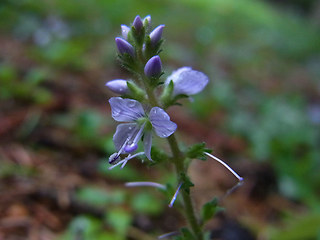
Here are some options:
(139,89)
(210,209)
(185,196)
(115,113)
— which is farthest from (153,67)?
(210,209)

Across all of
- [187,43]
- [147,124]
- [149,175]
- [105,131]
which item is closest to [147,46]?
[147,124]

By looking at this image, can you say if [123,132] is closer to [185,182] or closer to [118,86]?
[118,86]

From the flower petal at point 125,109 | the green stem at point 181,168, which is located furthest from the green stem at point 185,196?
the flower petal at point 125,109

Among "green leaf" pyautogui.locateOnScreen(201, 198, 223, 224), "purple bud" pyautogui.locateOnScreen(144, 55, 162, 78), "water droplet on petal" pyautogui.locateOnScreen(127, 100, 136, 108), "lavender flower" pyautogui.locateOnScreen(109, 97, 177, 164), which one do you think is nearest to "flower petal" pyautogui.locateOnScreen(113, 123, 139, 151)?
"lavender flower" pyautogui.locateOnScreen(109, 97, 177, 164)

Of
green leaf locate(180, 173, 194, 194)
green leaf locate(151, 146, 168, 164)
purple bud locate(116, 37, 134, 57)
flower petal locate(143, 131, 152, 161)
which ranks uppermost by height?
purple bud locate(116, 37, 134, 57)

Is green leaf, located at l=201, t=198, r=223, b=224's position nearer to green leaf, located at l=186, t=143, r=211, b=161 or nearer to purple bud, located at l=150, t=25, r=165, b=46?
green leaf, located at l=186, t=143, r=211, b=161
